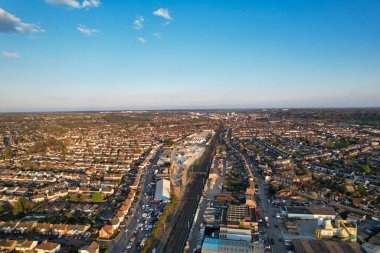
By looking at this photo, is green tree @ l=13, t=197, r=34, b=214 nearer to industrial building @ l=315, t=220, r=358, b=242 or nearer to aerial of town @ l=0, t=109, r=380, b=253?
aerial of town @ l=0, t=109, r=380, b=253

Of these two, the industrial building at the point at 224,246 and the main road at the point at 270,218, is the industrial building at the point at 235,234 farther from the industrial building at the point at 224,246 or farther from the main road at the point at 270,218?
the main road at the point at 270,218

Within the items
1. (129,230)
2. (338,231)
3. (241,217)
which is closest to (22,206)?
(129,230)

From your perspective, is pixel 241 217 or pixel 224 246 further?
pixel 241 217

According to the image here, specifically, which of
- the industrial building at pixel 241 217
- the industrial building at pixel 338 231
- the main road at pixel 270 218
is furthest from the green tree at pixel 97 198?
the industrial building at pixel 338 231

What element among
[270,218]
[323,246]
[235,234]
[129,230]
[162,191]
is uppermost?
[162,191]

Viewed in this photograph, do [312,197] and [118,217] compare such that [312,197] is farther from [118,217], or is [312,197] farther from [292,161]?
[118,217]

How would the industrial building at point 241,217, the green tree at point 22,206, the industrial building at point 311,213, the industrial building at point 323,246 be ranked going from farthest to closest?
the green tree at point 22,206 < the industrial building at point 311,213 < the industrial building at point 241,217 < the industrial building at point 323,246

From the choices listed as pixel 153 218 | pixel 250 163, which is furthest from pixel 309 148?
pixel 153 218

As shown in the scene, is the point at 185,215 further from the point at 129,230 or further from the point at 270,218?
the point at 270,218
